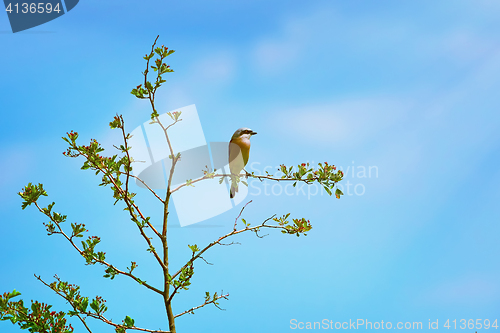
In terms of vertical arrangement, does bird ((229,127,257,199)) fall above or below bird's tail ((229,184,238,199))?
above

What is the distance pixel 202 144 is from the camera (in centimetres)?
572

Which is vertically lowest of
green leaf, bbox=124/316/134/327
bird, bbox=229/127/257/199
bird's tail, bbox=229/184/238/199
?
green leaf, bbox=124/316/134/327

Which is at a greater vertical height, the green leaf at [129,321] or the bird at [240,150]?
the bird at [240,150]

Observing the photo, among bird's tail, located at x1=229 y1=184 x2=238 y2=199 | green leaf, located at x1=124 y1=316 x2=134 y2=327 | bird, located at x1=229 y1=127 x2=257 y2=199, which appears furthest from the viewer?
bird, located at x1=229 y1=127 x2=257 y2=199

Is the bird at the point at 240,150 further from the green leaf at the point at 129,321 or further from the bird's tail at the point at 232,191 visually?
the green leaf at the point at 129,321

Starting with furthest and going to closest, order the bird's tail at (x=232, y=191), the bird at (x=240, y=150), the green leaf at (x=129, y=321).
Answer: the bird at (x=240, y=150)
the bird's tail at (x=232, y=191)
the green leaf at (x=129, y=321)

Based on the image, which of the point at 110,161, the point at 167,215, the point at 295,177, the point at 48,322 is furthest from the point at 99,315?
the point at 295,177

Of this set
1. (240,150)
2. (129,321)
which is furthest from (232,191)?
(129,321)

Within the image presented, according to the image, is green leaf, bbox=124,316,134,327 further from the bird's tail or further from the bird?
the bird

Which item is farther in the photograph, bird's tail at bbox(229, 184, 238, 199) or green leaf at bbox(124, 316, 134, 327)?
bird's tail at bbox(229, 184, 238, 199)

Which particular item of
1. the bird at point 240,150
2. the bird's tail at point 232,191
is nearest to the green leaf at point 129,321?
the bird's tail at point 232,191

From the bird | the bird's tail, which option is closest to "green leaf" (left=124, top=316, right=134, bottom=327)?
the bird's tail

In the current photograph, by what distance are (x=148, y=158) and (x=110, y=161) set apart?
127cm

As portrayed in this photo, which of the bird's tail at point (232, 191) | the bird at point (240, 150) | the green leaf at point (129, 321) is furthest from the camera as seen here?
the bird at point (240, 150)
